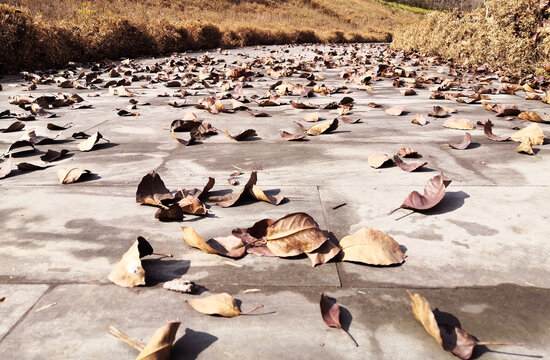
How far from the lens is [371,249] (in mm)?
1368

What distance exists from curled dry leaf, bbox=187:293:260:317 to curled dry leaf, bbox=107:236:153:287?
0.66 feet

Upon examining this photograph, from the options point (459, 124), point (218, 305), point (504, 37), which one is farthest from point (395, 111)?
point (504, 37)

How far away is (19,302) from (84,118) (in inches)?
123

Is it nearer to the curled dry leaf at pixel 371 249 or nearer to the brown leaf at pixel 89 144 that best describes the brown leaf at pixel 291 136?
the brown leaf at pixel 89 144

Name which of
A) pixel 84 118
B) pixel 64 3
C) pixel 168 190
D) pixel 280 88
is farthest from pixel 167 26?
pixel 168 190

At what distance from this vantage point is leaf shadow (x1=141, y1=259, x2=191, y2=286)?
1.28m

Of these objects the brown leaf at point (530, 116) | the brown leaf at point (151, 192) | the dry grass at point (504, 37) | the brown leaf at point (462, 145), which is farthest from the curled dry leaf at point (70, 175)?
the dry grass at point (504, 37)

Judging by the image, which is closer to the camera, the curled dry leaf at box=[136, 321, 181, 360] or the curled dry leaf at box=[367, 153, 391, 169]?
the curled dry leaf at box=[136, 321, 181, 360]

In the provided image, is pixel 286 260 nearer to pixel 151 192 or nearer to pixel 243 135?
pixel 151 192

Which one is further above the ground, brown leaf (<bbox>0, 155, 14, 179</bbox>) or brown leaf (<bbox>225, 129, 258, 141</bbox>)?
brown leaf (<bbox>225, 129, 258, 141</bbox>)

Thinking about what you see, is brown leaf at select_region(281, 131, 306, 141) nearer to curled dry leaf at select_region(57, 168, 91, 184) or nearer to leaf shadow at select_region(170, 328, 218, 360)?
curled dry leaf at select_region(57, 168, 91, 184)

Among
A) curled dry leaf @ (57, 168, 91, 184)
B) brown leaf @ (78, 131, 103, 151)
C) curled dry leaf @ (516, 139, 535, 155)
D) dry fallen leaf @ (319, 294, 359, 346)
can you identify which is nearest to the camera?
dry fallen leaf @ (319, 294, 359, 346)

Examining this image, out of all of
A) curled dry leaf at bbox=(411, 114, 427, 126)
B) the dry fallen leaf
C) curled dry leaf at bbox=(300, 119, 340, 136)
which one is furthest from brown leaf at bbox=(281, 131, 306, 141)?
the dry fallen leaf

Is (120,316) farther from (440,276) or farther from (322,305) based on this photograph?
(440,276)
